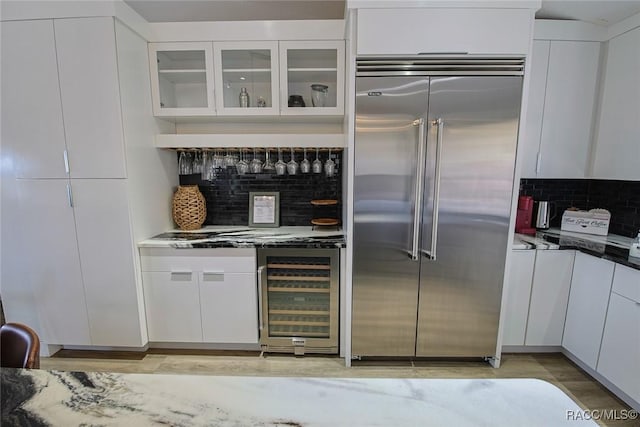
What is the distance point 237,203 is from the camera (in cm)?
271

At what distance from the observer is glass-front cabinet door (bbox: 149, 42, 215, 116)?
7.22 ft

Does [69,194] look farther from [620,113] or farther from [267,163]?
[620,113]

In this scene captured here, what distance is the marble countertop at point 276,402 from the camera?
0.62m

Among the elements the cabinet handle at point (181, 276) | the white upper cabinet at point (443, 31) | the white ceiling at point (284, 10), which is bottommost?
the cabinet handle at point (181, 276)

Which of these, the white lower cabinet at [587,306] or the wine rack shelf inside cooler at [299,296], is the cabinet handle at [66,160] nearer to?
the wine rack shelf inside cooler at [299,296]

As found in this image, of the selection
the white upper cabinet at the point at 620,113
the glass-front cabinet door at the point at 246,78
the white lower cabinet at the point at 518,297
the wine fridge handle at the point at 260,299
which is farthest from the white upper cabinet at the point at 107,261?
the white upper cabinet at the point at 620,113

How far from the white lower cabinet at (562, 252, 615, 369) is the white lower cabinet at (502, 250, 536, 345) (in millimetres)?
278

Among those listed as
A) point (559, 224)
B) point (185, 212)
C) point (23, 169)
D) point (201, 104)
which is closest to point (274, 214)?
point (185, 212)

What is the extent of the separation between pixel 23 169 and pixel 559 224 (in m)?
4.21

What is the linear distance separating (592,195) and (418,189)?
1853 millimetres

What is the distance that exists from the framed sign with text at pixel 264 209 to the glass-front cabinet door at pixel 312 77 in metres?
0.77

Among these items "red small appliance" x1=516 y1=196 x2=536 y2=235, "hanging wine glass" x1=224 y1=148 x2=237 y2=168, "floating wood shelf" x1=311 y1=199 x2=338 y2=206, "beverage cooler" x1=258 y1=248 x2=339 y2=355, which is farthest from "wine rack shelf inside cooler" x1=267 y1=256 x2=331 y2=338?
"red small appliance" x1=516 y1=196 x2=536 y2=235

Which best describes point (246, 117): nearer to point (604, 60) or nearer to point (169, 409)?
point (169, 409)

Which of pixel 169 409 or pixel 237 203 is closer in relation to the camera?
pixel 169 409
